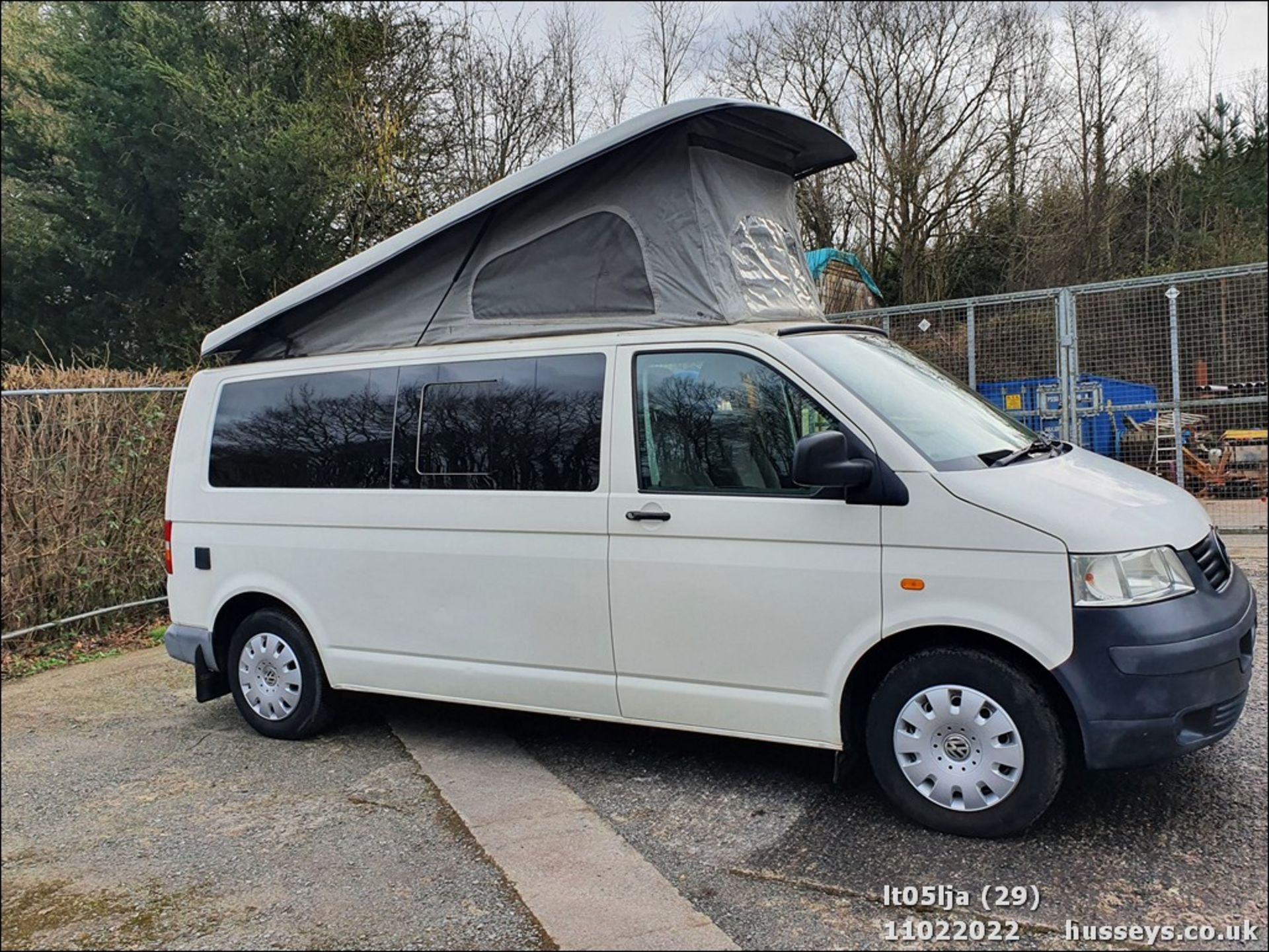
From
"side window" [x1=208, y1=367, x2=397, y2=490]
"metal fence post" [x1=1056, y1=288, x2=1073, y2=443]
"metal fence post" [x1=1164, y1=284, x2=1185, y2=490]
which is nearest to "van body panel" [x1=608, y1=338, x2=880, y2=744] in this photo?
"side window" [x1=208, y1=367, x2=397, y2=490]

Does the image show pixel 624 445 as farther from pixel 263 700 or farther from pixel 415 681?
pixel 263 700

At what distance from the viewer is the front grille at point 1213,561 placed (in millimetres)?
3477

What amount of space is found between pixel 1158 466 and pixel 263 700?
8.67 metres

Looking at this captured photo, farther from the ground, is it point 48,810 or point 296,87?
point 296,87

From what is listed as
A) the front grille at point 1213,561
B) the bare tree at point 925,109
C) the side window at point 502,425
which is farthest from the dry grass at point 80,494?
the bare tree at point 925,109

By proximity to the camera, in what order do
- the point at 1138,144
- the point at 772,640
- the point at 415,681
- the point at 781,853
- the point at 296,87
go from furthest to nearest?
the point at 1138,144 < the point at 296,87 < the point at 415,681 < the point at 772,640 < the point at 781,853

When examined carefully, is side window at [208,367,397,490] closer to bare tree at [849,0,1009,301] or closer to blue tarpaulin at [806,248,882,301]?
blue tarpaulin at [806,248,882,301]

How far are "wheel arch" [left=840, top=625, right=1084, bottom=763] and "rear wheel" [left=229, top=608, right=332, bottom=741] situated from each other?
2750 mm

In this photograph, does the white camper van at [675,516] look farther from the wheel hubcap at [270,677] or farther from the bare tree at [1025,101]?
the bare tree at [1025,101]

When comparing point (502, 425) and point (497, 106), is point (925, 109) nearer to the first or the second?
point (497, 106)

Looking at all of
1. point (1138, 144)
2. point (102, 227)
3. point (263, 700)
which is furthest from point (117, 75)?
point (1138, 144)

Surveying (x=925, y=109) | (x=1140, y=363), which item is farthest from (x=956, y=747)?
(x=925, y=109)

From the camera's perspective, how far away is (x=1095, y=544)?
127 inches

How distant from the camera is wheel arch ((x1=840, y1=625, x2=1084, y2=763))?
3.40m
